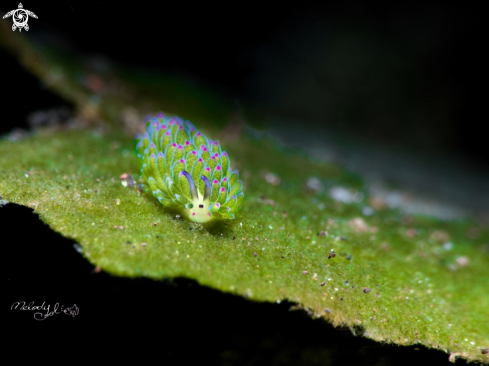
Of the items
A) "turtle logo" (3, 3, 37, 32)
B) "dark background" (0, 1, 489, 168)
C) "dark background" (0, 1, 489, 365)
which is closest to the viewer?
"turtle logo" (3, 3, 37, 32)

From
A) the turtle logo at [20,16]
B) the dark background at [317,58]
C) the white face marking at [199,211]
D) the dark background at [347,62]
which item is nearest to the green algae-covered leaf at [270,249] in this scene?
the white face marking at [199,211]

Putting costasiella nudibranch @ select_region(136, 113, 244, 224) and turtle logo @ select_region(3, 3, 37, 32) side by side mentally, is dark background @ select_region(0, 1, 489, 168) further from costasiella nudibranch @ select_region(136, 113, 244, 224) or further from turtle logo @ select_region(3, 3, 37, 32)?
costasiella nudibranch @ select_region(136, 113, 244, 224)

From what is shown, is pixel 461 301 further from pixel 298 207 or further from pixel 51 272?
pixel 51 272
